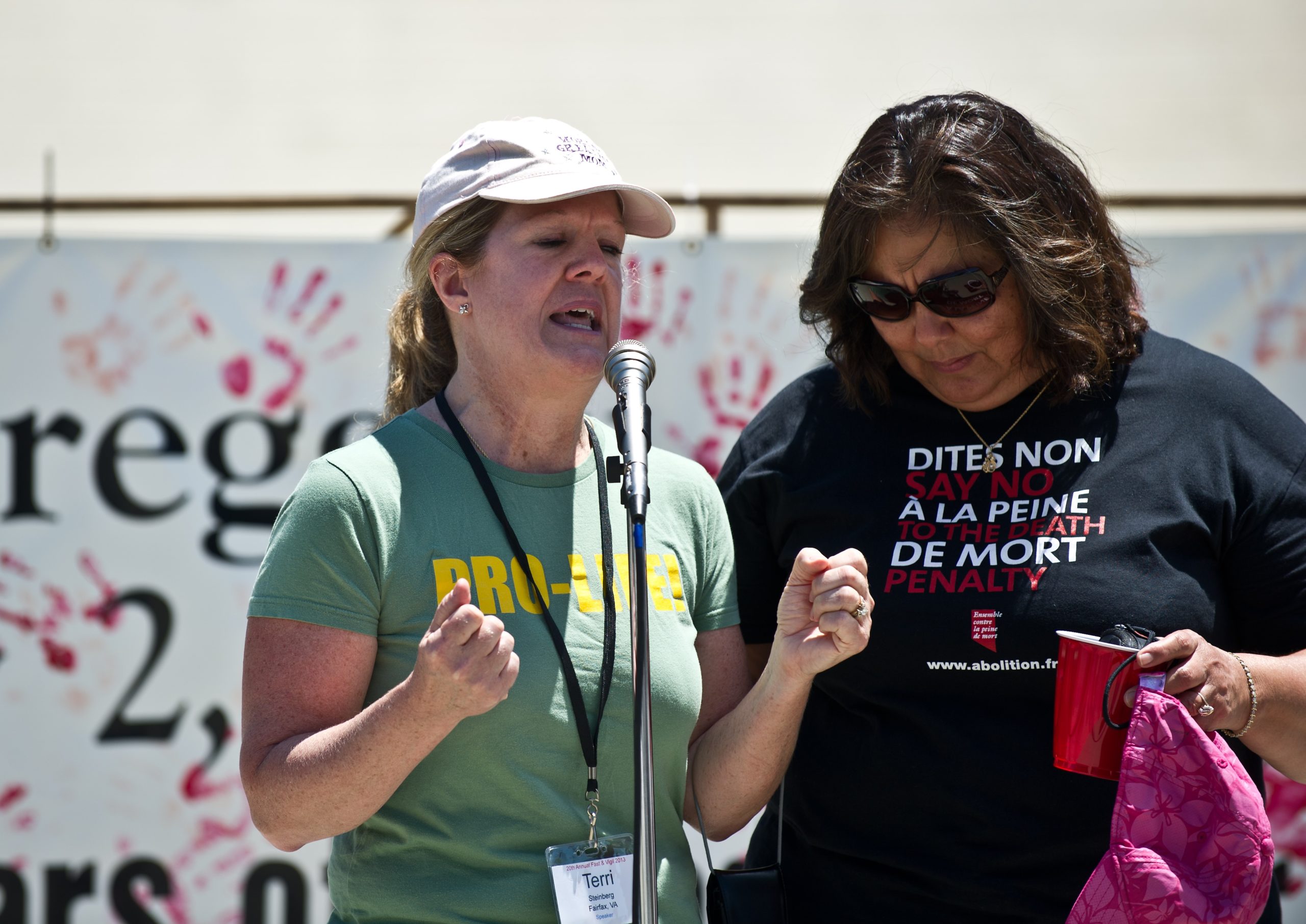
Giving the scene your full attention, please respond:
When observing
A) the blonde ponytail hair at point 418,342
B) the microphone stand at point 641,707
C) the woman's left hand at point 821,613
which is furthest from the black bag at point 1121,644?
the blonde ponytail hair at point 418,342

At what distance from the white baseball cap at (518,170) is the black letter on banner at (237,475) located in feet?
5.44

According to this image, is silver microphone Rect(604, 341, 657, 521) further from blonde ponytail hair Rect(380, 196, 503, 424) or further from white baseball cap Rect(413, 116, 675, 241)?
blonde ponytail hair Rect(380, 196, 503, 424)

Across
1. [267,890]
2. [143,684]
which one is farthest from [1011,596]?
[143,684]

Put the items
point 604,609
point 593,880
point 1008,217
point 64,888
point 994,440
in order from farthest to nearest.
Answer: point 64,888, point 994,440, point 1008,217, point 604,609, point 593,880

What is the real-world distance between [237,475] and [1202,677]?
2.65m

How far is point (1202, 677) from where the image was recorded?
160cm

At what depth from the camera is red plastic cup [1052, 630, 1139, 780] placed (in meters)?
1.61

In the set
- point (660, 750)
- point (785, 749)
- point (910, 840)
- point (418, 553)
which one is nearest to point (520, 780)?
point (660, 750)

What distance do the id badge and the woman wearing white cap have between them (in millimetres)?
12

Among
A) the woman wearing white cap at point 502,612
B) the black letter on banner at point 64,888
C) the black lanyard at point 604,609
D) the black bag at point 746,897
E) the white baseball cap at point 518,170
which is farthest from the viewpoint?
the black letter on banner at point 64,888

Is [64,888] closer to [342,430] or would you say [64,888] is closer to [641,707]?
[342,430]

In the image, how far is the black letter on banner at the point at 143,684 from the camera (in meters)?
3.27

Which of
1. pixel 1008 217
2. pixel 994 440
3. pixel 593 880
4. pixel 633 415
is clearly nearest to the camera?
pixel 633 415

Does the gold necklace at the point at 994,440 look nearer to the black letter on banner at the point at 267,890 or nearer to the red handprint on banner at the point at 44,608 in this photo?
the black letter on banner at the point at 267,890
